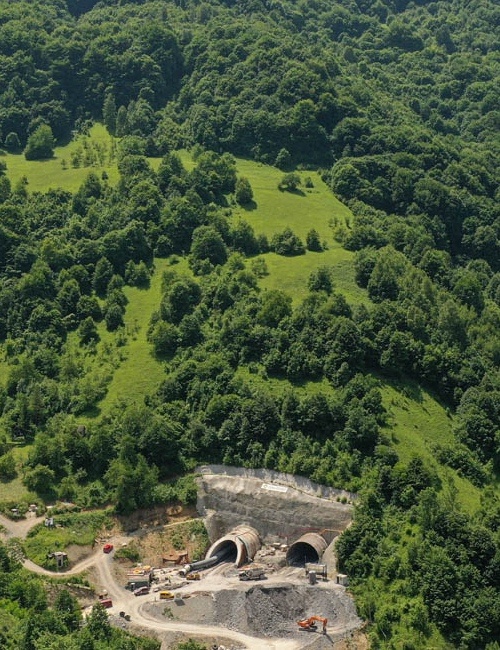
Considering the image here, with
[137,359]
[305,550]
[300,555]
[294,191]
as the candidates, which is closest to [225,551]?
[300,555]

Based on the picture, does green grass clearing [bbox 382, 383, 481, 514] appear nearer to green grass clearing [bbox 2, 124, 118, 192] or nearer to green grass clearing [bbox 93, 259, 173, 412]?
green grass clearing [bbox 93, 259, 173, 412]

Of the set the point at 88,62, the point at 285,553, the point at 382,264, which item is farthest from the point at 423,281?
the point at 88,62

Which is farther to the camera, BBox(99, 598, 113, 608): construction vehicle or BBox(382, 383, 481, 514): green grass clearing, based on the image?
BBox(382, 383, 481, 514): green grass clearing

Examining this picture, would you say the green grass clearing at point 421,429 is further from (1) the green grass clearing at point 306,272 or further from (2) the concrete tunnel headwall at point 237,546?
(1) the green grass clearing at point 306,272

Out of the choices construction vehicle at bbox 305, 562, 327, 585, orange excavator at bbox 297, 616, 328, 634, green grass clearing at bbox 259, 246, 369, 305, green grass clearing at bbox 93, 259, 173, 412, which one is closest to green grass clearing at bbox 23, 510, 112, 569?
green grass clearing at bbox 93, 259, 173, 412

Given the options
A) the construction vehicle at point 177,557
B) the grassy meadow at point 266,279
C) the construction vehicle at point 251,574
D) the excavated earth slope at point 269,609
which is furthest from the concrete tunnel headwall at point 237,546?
the grassy meadow at point 266,279

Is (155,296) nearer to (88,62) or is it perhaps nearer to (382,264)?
(382,264)
